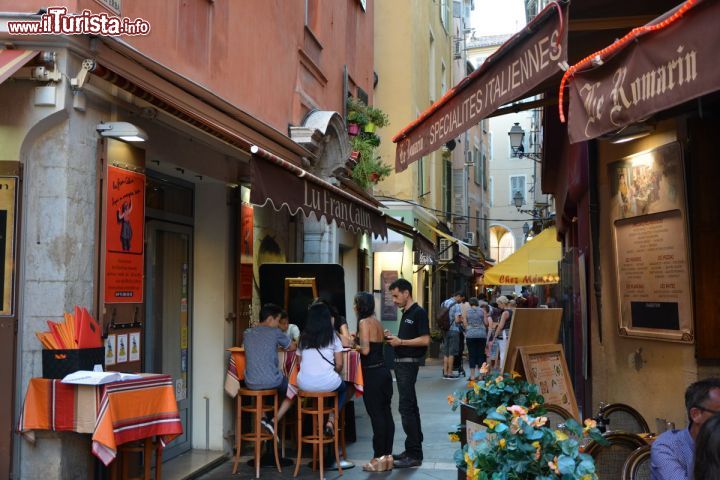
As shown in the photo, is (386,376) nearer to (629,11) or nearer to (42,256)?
(42,256)

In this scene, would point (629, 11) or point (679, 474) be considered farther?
point (629, 11)

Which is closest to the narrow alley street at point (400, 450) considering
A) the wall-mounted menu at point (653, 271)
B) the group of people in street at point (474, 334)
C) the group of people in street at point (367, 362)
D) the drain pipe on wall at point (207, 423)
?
the group of people in street at point (367, 362)

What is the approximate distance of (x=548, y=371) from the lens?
21.0ft

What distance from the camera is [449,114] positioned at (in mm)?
5527

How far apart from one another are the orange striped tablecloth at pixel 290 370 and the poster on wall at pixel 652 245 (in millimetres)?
3097

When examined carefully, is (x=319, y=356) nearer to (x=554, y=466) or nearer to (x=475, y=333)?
(x=554, y=466)

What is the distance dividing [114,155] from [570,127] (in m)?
3.89

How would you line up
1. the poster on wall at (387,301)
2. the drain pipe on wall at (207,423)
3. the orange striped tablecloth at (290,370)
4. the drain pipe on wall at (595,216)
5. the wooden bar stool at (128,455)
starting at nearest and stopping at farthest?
the wooden bar stool at (128,455)
the drain pipe on wall at (595,216)
the orange striped tablecloth at (290,370)
the drain pipe on wall at (207,423)
the poster on wall at (387,301)

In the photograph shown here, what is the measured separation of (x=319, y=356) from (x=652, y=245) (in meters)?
3.46

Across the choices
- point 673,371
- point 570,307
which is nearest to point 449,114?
point 673,371

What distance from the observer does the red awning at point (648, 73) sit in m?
2.98

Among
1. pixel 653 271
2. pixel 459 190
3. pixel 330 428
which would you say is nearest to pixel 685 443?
pixel 653 271

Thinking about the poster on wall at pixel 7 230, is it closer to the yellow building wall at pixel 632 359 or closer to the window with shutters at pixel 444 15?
the yellow building wall at pixel 632 359

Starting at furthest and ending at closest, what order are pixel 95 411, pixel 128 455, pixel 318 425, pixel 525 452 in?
pixel 318 425, pixel 128 455, pixel 95 411, pixel 525 452
